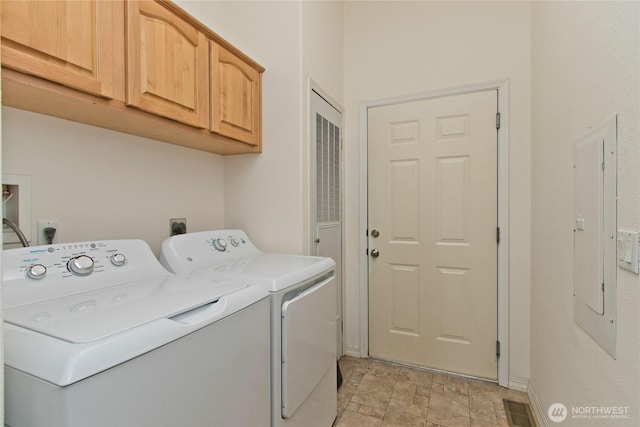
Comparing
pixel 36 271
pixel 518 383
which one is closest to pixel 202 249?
pixel 36 271

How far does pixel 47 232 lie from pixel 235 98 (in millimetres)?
1054

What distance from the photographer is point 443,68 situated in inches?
90.6

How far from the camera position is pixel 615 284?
3.14ft

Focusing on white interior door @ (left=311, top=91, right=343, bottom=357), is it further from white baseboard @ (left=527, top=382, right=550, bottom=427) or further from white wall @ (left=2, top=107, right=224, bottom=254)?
white baseboard @ (left=527, top=382, right=550, bottom=427)

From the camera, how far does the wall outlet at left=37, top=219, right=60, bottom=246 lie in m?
1.20

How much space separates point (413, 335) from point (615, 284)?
162cm

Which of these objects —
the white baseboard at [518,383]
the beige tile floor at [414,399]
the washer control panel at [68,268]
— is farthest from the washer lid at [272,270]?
the white baseboard at [518,383]

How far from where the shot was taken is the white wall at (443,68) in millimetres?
2092

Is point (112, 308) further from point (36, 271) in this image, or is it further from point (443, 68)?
point (443, 68)

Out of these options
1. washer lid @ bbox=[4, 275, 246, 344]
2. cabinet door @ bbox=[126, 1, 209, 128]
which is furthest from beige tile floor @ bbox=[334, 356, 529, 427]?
cabinet door @ bbox=[126, 1, 209, 128]

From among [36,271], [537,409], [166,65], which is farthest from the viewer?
[537,409]

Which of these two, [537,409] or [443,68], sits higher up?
[443,68]

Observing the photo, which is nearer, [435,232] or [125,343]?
[125,343]

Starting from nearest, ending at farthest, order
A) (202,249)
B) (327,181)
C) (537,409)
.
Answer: (202,249)
(537,409)
(327,181)
